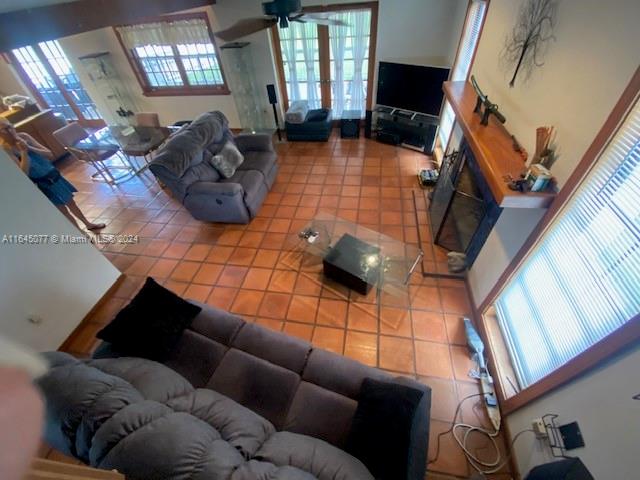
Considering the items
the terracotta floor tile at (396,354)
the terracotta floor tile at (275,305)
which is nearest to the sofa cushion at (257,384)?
the terracotta floor tile at (275,305)

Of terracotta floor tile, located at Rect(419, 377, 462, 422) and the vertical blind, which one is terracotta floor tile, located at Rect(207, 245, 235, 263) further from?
the vertical blind

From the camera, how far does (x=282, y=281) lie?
102 inches

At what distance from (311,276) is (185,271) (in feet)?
4.30

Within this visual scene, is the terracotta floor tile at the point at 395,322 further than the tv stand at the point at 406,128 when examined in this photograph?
No

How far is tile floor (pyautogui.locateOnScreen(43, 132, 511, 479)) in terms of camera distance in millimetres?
2012

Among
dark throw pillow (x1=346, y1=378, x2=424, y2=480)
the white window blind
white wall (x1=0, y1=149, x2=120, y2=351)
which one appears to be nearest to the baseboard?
white wall (x1=0, y1=149, x2=120, y2=351)

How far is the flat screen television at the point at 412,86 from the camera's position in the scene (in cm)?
366

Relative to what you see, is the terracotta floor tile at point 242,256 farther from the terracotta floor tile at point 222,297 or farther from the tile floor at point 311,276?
the terracotta floor tile at point 222,297

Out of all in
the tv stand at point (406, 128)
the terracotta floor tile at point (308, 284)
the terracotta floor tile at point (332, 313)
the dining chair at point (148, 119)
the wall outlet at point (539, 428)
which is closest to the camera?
the wall outlet at point (539, 428)

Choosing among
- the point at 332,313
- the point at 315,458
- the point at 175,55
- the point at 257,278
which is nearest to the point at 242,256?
the point at 257,278

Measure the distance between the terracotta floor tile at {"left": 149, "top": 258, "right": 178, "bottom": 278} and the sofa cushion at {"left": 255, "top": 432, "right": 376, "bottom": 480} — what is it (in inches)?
82.3

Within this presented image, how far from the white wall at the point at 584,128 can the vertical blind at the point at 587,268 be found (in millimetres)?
141

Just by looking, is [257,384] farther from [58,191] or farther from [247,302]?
[58,191]

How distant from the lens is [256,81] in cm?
460
